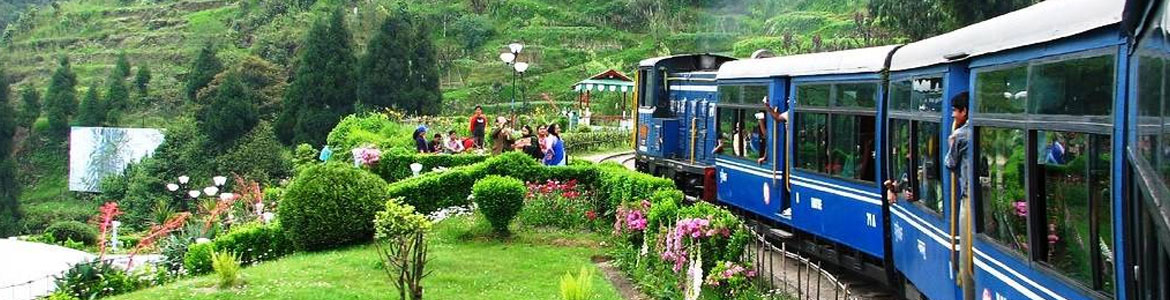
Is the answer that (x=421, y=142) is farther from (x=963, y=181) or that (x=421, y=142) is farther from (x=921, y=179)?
(x=963, y=181)

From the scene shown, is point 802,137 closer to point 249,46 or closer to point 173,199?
point 173,199

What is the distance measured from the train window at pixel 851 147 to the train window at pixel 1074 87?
19.2 ft

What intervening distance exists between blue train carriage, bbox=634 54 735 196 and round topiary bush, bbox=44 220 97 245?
2206 centimetres

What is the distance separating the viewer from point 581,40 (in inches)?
2955

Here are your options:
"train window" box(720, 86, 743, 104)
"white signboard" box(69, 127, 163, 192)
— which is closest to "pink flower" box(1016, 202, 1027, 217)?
"train window" box(720, 86, 743, 104)

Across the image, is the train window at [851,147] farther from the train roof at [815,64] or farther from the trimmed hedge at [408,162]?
the trimmed hedge at [408,162]

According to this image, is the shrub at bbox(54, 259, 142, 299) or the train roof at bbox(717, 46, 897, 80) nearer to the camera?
the train roof at bbox(717, 46, 897, 80)

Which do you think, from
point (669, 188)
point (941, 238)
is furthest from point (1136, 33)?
point (669, 188)

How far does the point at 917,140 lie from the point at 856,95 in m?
2.71

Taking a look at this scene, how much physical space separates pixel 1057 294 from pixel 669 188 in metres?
10.3

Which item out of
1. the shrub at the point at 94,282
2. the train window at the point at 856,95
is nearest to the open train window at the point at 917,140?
the train window at the point at 856,95

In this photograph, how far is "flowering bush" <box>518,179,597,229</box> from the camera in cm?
1920

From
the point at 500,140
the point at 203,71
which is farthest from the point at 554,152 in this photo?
the point at 203,71

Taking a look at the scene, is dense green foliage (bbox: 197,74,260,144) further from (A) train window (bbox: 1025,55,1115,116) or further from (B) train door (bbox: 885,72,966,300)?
(A) train window (bbox: 1025,55,1115,116)
